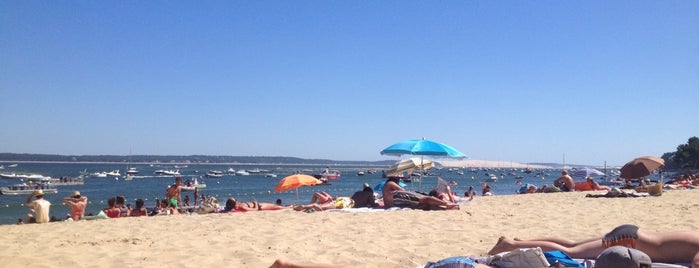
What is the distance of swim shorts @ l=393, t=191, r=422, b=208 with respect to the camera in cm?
970

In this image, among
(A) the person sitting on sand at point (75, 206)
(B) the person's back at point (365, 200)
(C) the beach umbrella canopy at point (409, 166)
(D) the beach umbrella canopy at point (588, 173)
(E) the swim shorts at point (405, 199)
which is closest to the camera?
(E) the swim shorts at point (405, 199)

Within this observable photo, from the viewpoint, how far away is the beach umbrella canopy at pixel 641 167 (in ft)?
51.9

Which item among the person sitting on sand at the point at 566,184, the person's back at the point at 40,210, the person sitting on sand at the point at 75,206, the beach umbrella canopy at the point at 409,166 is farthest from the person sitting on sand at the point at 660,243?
the person sitting on sand at the point at 566,184

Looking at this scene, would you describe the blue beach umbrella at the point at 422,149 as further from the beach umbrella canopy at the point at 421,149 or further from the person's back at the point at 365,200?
the person's back at the point at 365,200

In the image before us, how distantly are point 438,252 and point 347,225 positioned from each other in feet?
7.77

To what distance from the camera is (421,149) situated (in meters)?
12.0

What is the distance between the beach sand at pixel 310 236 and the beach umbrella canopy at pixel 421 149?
2.80 metres

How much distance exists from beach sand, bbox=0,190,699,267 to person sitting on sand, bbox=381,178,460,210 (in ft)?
1.65

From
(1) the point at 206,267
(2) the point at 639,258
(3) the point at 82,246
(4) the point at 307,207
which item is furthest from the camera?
(4) the point at 307,207

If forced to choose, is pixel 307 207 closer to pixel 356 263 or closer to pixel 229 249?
pixel 229 249

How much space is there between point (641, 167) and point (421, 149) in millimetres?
8446

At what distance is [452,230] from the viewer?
21.6 ft

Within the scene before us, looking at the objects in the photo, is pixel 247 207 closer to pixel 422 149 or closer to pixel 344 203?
A: pixel 344 203

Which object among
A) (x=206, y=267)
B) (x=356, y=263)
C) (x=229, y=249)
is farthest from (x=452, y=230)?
(x=206, y=267)
